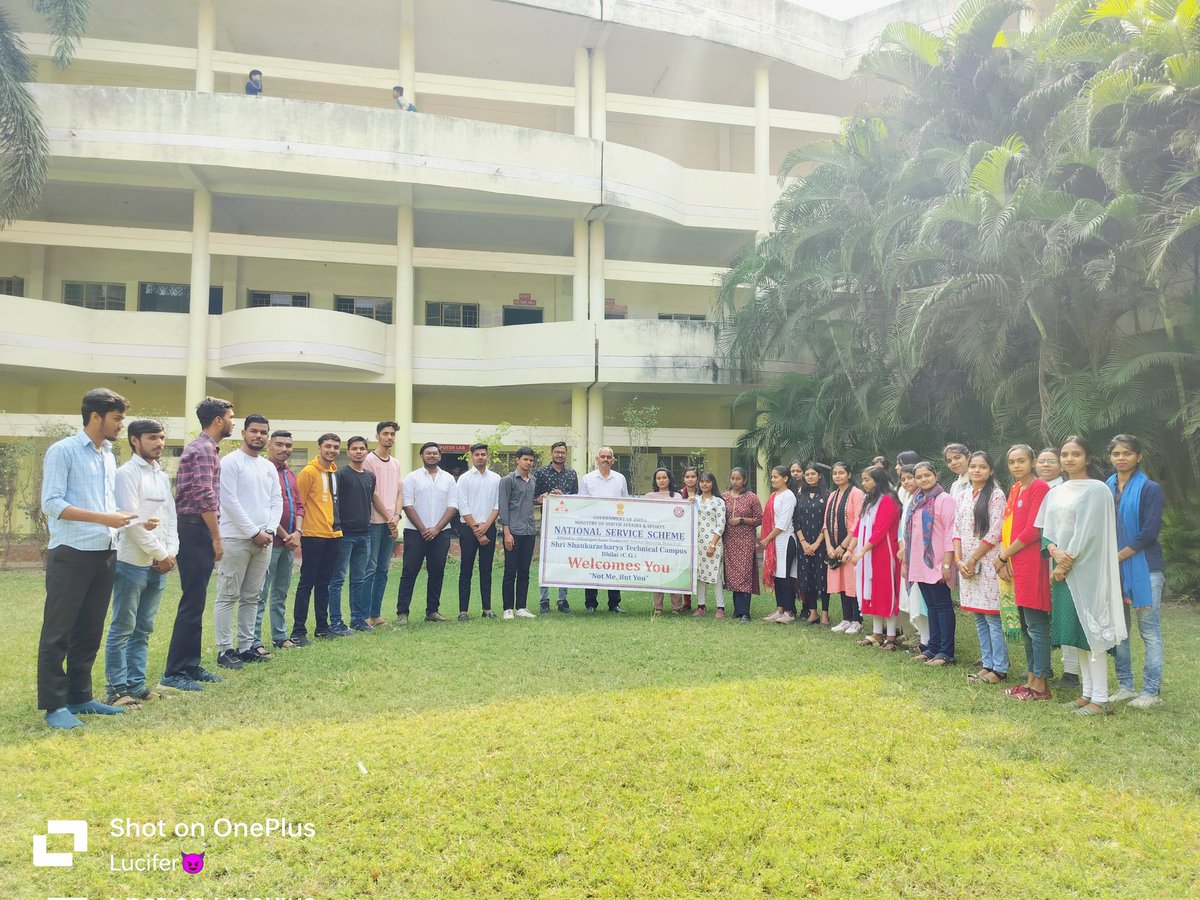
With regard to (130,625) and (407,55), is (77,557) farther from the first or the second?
(407,55)

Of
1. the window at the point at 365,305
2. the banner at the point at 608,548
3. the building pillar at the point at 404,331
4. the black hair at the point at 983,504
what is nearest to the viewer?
the black hair at the point at 983,504

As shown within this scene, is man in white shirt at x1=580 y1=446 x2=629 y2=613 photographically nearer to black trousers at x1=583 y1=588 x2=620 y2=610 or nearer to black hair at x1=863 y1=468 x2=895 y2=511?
black trousers at x1=583 y1=588 x2=620 y2=610

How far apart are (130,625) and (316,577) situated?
7.81 feet

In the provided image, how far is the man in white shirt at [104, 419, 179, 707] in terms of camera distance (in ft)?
16.5

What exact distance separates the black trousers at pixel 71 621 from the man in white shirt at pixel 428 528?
3.74 meters

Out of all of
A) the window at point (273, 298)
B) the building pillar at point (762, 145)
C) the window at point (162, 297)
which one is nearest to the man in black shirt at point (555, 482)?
the building pillar at point (762, 145)

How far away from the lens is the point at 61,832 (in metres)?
3.24

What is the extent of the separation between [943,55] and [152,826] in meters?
13.6

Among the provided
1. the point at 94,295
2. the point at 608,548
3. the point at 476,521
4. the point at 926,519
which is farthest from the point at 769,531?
the point at 94,295

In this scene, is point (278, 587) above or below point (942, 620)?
above

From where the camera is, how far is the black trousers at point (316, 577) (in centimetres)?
729

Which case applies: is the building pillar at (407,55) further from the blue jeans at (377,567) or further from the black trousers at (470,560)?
the blue jeans at (377,567)

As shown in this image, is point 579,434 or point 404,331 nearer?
point 404,331

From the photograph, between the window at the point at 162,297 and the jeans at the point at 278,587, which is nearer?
the jeans at the point at 278,587
